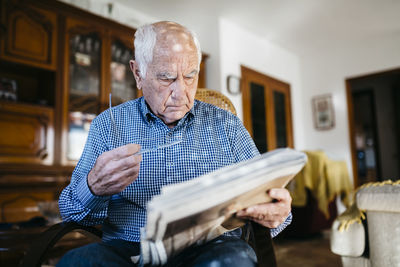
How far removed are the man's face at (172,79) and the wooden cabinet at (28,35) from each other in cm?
180

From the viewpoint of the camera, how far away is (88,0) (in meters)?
3.23

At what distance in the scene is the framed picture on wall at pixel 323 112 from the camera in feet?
16.5

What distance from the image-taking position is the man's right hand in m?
0.65

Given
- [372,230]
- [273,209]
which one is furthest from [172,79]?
Answer: [372,230]

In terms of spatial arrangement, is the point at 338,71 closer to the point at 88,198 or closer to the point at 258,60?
the point at 258,60

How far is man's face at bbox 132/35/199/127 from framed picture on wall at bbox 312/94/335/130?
15.0 ft

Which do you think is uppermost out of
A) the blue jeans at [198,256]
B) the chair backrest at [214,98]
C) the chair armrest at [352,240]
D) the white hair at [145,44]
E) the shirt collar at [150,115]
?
the white hair at [145,44]

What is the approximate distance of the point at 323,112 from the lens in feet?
16.8

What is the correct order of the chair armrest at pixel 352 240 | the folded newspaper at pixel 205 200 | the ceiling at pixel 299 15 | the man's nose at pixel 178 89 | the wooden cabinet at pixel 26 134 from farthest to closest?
the ceiling at pixel 299 15 → the wooden cabinet at pixel 26 134 → the chair armrest at pixel 352 240 → the man's nose at pixel 178 89 → the folded newspaper at pixel 205 200

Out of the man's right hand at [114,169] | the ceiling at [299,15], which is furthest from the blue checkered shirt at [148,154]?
the ceiling at [299,15]

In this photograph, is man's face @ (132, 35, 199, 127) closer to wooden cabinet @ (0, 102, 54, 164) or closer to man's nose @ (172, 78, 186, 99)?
man's nose @ (172, 78, 186, 99)

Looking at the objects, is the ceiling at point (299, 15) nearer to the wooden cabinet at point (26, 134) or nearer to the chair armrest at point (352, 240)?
the wooden cabinet at point (26, 134)

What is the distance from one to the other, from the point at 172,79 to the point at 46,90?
2.06m

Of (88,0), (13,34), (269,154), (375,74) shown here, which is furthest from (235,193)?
(375,74)
